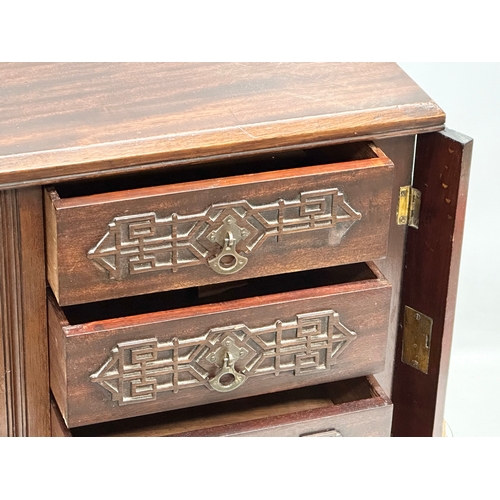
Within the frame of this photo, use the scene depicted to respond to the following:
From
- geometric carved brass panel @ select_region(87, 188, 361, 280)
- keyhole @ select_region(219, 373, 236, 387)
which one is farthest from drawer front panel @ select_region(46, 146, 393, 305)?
keyhole @ select_region(219, 373, 236, 387)

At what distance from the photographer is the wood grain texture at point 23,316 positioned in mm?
1386

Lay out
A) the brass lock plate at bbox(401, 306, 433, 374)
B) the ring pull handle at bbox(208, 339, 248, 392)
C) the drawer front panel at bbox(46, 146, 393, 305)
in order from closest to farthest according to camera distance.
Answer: the drawer front panel at bbox(46, 146, 393, 305)
the ring pull handle at bbox(208, 339, 248, 392)
the brass lock plate at bbox(401, 306, 433, 374)

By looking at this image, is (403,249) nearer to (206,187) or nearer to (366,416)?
(366,416)

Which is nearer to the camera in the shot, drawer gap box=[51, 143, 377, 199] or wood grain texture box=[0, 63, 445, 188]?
wood grain texture box=[0, 63, 445, 188]

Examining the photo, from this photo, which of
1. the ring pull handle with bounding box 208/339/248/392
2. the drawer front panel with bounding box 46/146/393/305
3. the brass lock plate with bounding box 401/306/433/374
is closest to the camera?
the drawer front panel with bounding box 46/146/393/305

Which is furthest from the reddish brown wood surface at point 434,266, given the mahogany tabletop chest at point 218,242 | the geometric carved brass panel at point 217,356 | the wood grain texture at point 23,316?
the wood grain texture at point 23,316

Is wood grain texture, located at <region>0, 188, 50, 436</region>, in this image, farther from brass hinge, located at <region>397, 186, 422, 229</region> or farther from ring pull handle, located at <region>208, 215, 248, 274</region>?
brass hinge, located at <region>397, 186, 422, 229</region>

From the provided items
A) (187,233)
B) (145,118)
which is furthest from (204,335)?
(145,118)

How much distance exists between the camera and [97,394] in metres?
1.44

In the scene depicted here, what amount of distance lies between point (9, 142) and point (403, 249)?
1.52 ft

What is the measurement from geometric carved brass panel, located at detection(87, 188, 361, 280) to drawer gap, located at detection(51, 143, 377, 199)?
0.27ft

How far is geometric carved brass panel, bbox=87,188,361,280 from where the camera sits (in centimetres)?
138

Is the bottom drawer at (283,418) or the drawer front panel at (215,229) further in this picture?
the bottom drawer at (283,418)

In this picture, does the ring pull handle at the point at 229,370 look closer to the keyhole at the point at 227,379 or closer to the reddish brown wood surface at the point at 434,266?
the keyhole at the point at 227,379
